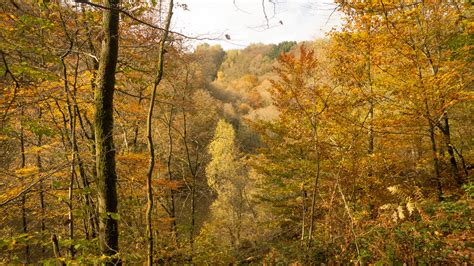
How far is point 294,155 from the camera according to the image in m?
11.2

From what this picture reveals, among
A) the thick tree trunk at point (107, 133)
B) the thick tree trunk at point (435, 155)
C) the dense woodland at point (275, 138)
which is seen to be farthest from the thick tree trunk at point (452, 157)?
the thick tree trunk at point (107, 133)

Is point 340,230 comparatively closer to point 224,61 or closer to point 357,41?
point 357,41

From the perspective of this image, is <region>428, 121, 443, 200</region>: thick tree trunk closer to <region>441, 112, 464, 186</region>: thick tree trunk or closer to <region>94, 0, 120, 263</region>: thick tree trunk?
<region>441, 112, 464, 186</region>: thick tree trunk

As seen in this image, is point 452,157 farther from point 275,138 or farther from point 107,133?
point 107,133

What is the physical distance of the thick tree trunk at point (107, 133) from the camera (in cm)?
344

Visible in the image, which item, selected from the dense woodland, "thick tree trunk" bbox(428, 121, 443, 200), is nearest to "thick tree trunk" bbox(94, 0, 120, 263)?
the dense woodland

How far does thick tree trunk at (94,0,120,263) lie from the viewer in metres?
3.44

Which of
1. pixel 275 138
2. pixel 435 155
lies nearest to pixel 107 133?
pixel 435 155

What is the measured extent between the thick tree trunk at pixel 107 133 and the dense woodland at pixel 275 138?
0.02 meters

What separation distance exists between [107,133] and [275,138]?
8.96 m

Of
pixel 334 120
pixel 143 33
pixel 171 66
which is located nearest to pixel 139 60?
pixel 143 33

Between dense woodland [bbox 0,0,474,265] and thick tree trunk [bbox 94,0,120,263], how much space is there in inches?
0.6

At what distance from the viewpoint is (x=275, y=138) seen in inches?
470

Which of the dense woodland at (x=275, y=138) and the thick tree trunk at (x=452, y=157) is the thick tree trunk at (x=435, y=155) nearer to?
the dense woodland at (x=275, y=138)
